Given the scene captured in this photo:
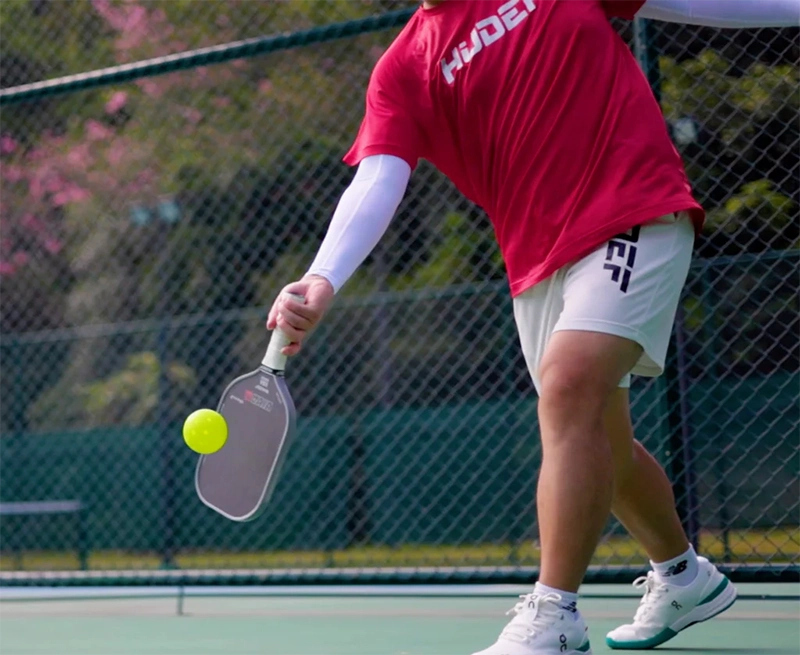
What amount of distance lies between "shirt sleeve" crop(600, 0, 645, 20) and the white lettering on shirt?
0.15 meters

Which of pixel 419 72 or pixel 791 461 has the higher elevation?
pixel 419 72

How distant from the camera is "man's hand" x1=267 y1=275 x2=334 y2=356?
2.05 metres

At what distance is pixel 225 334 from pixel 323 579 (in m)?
3.87

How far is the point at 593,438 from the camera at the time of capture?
208cm

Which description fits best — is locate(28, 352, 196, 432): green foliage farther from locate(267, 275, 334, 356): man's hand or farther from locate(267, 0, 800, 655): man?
locate(267, 275, 334, 356): man's hand

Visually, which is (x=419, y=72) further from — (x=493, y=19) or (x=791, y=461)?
(x=791, y=461)

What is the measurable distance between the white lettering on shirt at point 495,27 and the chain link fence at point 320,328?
171cm

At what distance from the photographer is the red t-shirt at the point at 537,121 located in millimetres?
2184

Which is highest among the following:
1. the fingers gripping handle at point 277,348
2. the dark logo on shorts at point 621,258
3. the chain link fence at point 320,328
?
the fingers gripping handle at point 277,348

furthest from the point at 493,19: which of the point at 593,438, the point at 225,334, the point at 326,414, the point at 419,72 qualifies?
the point at 225,334

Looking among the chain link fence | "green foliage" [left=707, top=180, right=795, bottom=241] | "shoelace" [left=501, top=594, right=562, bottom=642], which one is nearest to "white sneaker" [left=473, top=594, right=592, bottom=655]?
"shoelace" [left=501, top=594, right=562, bottom=642]

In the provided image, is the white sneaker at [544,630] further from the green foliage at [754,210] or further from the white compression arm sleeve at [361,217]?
the green foliage at [754,210]

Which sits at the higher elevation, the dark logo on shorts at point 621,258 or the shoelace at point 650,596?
the dark logo on shorts at point 621,258

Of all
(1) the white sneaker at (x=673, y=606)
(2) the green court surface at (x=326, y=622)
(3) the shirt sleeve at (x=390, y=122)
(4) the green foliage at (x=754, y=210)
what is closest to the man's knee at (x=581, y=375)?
(3) the shirt sleeve at (x=390, y=122)
